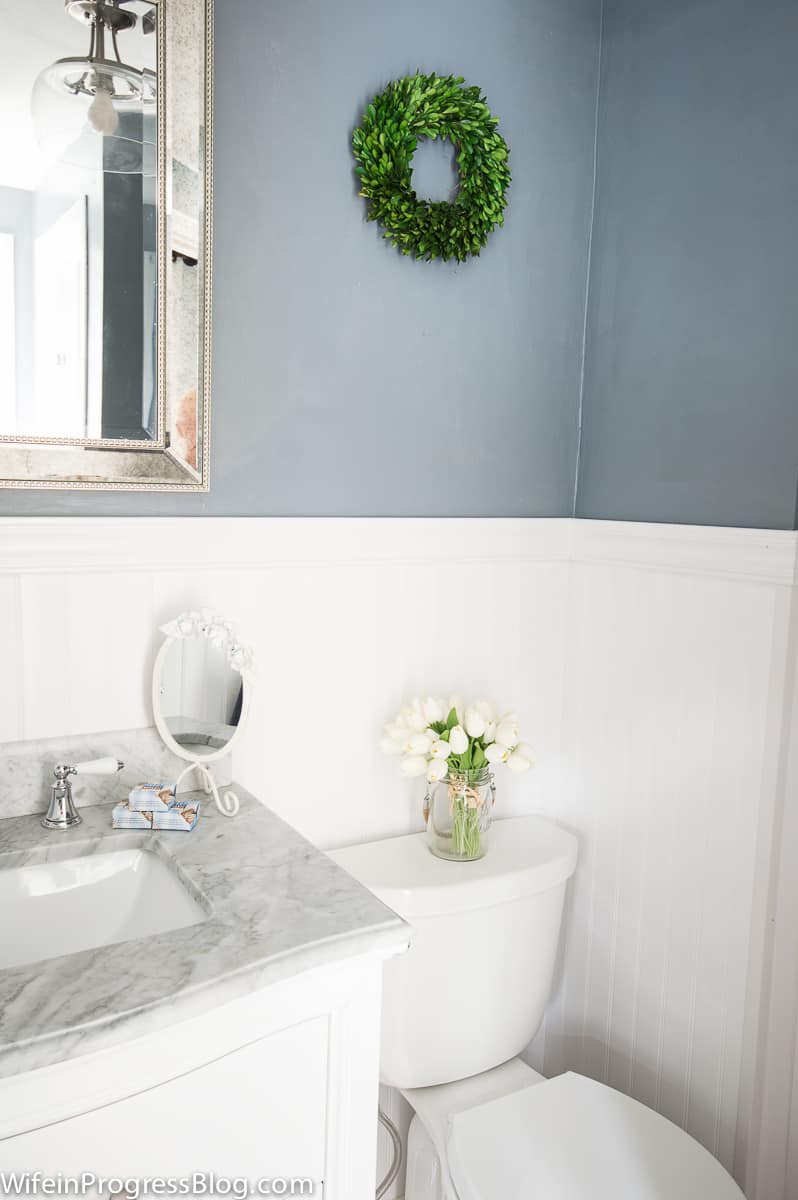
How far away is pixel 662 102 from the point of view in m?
1.62

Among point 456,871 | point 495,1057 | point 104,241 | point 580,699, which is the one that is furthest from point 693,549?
point 104,241

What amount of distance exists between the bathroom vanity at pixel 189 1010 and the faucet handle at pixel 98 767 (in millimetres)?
103

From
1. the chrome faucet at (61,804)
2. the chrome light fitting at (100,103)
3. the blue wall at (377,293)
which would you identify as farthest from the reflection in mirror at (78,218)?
the chrome faucet at (61,804)

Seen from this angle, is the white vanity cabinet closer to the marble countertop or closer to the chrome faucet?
the marble countertop

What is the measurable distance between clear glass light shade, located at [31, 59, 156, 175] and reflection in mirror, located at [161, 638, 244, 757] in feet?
2.28

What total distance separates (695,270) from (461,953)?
48.9 inches

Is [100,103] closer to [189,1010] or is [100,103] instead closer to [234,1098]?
[189,1010]

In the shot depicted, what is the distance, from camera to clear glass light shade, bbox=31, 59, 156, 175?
119cm

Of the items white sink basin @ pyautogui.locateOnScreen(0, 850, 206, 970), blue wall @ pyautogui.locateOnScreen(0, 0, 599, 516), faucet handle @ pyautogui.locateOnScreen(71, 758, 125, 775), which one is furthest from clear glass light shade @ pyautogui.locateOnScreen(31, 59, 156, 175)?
white sink basin @ pyautogui.locateOnScreen(0, 850, 206, 970)

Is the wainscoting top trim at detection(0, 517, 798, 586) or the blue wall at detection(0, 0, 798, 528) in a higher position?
the blue wall at detection(0, 0, 798, 528)

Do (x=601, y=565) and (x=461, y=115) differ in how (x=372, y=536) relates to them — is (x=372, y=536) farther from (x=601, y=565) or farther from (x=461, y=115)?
(x=461, y=115)

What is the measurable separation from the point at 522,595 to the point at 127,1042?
117 centimetres

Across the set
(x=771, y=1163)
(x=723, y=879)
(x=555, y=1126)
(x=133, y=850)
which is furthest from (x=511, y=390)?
(x=771, y=1163)

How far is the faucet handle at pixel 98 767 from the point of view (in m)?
1.27
